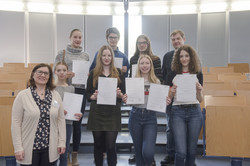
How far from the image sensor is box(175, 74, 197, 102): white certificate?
237 centimetres

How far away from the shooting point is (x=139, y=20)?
10102 mm

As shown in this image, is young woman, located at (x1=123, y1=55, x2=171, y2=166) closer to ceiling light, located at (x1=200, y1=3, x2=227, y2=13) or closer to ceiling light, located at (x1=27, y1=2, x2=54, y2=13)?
ceiling light, located at (x1=200, y1=3, x2=227, y2=13)

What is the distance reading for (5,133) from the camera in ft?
7.98

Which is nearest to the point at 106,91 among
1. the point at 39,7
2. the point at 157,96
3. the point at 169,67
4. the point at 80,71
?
the point at 157,96

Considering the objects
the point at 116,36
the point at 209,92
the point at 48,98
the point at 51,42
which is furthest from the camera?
the point at 51,42

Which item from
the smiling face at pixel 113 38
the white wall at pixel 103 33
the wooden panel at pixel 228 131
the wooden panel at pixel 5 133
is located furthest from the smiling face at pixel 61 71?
the white wall at pixel 103 33

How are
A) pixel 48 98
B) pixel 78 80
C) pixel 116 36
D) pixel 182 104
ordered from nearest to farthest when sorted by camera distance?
1. pixel 48 98
2. pixel 182 104
3. pixel 78 80
4. pixel 116 36

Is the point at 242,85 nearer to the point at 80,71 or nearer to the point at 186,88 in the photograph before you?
the point at 186,88

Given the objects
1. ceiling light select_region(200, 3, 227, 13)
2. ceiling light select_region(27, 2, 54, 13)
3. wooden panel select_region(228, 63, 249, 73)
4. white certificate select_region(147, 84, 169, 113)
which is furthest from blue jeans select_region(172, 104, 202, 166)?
ceiling light select_region(27, 2, 54, 13)

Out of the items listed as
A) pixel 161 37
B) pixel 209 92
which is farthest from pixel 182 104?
pixel 161 37

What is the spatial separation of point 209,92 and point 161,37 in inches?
248

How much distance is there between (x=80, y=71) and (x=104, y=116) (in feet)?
2.40

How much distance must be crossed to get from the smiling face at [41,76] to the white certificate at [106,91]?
0.54 m

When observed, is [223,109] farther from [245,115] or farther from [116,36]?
[116,36]
